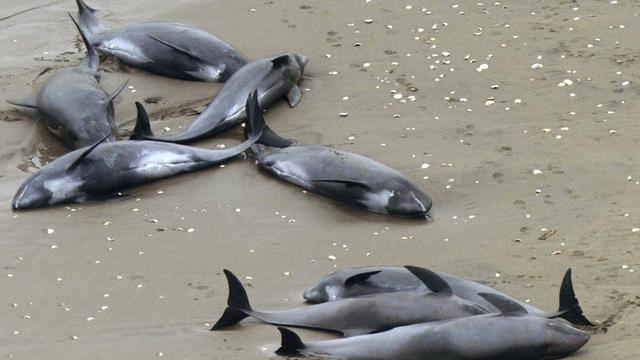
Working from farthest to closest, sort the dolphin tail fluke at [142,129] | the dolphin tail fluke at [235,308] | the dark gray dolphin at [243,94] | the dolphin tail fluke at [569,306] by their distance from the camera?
1. the dark gray dolphin at [243,94]
2. the dolphin tail fluke at [142,129]
3. the dolphin tail fluke at [235,308]
4. the dolphin tail fluke at [569,306]

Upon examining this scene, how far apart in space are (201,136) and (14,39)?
2662mm

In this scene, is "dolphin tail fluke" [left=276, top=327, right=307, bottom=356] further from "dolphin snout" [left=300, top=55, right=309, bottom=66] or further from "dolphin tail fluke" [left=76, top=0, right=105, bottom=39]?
"dolphin tail fluke" [left=76, top=0, right=105, bottom=39]

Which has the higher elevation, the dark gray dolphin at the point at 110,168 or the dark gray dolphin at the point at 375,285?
the dark gray dolphin at the point at 375,285

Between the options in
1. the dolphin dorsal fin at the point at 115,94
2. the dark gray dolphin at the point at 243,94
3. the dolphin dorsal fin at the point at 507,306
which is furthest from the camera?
the dolphin dorsal fin at the point at 115,94

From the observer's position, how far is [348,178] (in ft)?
26.7

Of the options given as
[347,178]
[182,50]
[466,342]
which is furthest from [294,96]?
[466,342]

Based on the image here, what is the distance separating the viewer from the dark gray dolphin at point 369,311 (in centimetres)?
635

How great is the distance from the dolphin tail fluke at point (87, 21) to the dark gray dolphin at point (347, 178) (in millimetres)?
2724

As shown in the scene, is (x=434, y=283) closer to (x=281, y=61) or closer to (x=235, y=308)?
(x=235, y=308)

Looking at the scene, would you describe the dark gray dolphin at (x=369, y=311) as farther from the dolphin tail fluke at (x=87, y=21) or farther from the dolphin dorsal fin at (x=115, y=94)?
the dolphin tail fluke at (x=87, y=21)

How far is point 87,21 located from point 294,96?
7.42ft

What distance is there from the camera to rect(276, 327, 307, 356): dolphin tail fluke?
596 cm

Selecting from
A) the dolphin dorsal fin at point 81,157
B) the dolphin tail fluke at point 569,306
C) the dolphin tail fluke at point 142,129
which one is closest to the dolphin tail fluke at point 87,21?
the dolphin tail fluke at point 142,129

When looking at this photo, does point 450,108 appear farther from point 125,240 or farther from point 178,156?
point 125,240
